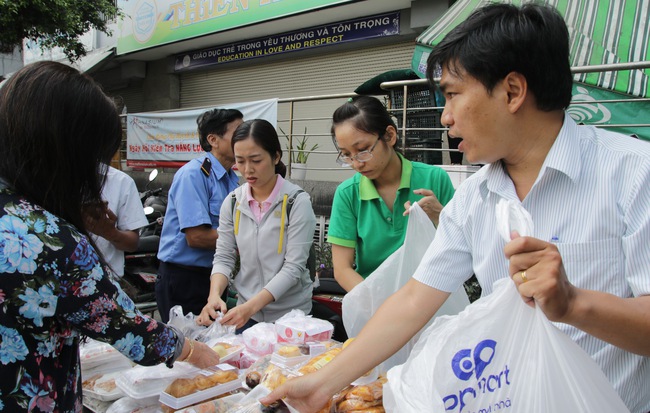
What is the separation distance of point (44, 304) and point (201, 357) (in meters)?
0.61

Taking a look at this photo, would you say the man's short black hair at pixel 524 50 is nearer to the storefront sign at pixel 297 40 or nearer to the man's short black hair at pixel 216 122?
the man's short black hair at pixel 216 122

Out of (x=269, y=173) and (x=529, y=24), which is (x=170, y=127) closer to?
(x=269, y=173)

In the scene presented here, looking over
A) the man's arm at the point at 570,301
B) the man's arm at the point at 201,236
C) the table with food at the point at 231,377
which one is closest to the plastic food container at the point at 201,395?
the table with food at the point at 231,377

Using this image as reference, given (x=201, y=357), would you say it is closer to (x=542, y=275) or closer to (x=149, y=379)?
(x=149, y=379)

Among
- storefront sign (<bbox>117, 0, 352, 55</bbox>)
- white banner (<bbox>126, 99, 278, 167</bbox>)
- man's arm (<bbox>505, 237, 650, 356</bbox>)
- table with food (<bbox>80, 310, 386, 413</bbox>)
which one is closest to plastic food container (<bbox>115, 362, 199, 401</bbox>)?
table with food (<bbox>80, 310, 386, 413</bbox>)

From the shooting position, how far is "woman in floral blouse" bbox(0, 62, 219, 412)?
3.51 feet

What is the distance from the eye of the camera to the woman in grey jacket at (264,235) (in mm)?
2381

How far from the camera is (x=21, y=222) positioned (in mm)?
1073

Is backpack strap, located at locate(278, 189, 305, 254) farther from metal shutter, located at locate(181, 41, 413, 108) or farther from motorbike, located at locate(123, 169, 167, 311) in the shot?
metal shutter, located at locate(181, 41, 413, 108)

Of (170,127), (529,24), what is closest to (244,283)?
(529,24)

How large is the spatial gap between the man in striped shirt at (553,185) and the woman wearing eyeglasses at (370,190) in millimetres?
875

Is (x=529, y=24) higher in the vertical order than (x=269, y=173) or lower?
higher

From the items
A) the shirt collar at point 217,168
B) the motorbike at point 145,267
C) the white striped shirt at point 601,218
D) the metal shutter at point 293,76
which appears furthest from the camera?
the metal shutter at point 293,76

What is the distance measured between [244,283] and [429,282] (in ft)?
4.47
